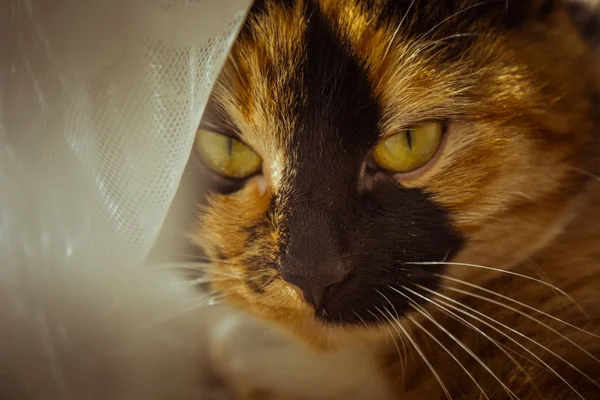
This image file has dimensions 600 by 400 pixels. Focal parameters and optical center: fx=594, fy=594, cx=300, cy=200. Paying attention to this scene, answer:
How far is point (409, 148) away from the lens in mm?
615

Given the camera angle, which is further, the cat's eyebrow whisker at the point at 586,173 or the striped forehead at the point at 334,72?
the cat's eyebrow whisker at the point at 586,173

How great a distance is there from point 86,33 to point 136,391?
0.38 m

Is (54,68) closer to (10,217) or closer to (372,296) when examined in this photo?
(10,217)

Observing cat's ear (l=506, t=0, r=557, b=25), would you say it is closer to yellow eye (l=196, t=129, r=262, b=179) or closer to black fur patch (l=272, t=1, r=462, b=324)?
black fur patch (l=272, t=1, r=462, b=324)

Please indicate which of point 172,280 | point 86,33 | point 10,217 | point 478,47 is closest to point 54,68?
point 86,33

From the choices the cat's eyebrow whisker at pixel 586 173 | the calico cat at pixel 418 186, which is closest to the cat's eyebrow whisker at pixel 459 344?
the calico cat at pixel 418 186

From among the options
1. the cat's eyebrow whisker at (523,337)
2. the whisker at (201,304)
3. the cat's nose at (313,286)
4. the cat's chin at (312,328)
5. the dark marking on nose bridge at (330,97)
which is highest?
the dark marking on nose bridge at (330,97)

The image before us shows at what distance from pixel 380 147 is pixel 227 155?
0.55 ft

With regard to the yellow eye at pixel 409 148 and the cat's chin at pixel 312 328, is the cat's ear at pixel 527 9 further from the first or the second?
the cat's chin at pixel 312 328

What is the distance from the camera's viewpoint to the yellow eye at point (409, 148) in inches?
23.8

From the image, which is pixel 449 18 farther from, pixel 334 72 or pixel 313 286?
pixel 313 286

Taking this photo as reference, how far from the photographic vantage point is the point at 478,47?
0.59 m

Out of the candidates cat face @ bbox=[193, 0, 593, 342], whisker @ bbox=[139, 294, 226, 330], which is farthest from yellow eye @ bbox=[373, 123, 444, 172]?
whisker @ bbox=[139, 294, 226, 330]

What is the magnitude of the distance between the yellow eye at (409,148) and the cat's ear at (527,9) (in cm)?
14
